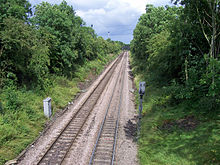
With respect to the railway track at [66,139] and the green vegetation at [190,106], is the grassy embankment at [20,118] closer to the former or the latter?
the railway track at [66,139]

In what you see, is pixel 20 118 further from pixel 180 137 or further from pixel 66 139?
pixel 180 137

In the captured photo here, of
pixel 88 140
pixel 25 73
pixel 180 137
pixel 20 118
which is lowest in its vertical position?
pixel 88 140

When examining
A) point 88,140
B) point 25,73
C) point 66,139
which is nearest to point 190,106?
A: point 88,140

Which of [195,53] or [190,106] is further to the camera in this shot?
[195,53]

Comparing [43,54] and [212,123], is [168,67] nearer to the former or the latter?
[212,123]

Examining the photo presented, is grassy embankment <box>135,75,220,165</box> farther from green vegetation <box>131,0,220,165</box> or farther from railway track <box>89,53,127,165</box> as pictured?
railway track <box>89,53,127,165</box>

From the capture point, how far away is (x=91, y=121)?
1234 centimetres

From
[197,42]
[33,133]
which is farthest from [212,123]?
[33,133]

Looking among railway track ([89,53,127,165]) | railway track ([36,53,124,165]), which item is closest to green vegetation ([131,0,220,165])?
railway track ([89,53,127,165])

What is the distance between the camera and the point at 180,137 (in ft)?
28.4

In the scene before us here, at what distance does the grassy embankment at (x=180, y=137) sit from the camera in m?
7.02

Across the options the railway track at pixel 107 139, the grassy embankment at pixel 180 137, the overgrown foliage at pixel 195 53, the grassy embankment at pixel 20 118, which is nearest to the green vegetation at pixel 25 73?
the grassy embankment at pixel 20 118

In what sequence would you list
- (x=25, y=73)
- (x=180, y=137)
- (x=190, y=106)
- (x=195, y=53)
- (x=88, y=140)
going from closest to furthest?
(x=180, y=137) < (x=88, y=140) < (x=190, y=106) < (x=195, y=53) < (x=25, y=73)

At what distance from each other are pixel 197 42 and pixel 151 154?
8715 millimetres
